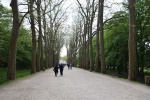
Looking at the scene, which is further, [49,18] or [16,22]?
→ [49,18]

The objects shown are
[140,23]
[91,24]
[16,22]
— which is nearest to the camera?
[16,22]

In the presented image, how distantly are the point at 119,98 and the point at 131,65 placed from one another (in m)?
11.4

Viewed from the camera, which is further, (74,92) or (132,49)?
(132,49)

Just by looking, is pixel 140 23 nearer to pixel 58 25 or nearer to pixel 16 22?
pixel 16 22

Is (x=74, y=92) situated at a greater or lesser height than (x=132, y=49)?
lesser

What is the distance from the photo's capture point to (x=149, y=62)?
3381 centimetres

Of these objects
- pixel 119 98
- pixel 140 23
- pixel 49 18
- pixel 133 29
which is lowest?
pixel 119 98

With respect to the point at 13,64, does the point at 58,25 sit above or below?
above

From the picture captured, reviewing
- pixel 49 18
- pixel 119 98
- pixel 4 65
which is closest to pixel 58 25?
pixel 49 18

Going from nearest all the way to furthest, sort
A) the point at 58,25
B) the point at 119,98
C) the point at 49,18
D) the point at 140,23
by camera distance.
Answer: the point at 119,98
the point at 140,23
the point at 49,18
the point at 58,25

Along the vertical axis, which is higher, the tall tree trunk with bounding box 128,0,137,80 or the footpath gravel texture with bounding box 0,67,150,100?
the tall tree trunk with bounding box 128,0,137,80

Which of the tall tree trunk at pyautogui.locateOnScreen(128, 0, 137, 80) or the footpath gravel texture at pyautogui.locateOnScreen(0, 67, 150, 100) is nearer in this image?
the footpath gravel texture at pyautogui.locateOnScreen(0, 67, 150, 100)

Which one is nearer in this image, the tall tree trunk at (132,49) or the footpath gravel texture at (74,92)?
the footpath gravel texture at (74,92)

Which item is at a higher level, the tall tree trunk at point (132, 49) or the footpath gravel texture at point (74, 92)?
the tall tree trunk at point (132, 49)
